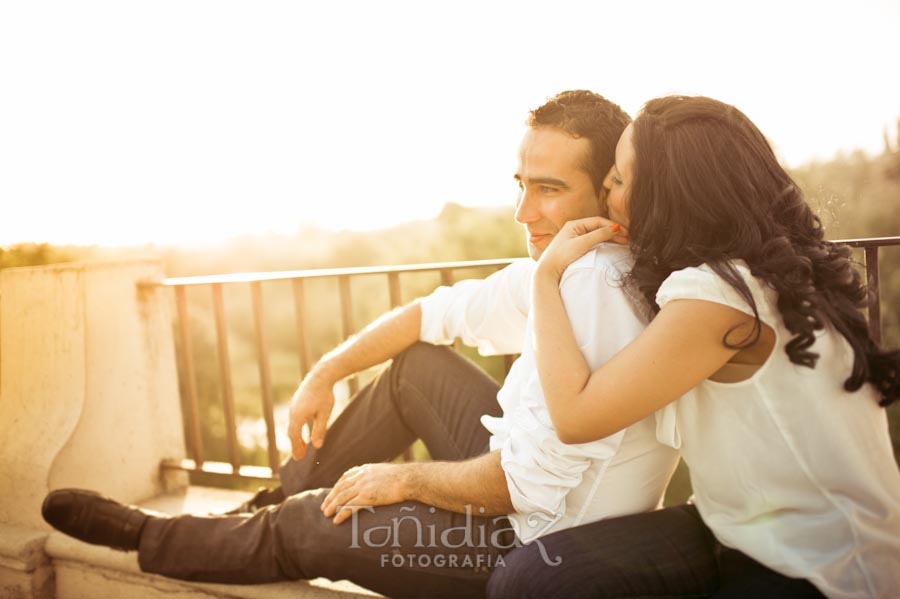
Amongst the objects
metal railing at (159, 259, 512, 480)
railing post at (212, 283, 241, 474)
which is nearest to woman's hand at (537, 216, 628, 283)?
metal railing at (159, 259, 512, 480)

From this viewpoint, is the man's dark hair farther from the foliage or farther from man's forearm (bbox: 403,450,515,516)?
the foliage

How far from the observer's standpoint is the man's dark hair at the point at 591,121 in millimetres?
2062

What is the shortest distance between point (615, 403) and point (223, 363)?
2355 mm

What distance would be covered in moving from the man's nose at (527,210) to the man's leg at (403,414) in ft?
1.56

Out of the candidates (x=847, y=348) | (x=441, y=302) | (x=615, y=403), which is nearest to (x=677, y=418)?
(x=615, y=403)

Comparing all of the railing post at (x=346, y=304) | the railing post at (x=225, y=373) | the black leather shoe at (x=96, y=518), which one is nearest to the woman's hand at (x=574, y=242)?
the railing post at (x=346, y=304)

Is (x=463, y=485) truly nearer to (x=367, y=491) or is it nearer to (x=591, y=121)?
(x=367, y=491)

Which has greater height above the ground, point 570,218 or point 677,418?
point 570,218

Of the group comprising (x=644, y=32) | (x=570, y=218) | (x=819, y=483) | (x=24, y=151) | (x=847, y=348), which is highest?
(x=644, y=32)

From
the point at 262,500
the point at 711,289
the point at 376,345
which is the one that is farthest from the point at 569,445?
the point at 262,500

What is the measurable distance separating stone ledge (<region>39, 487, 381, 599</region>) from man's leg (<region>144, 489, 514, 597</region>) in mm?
157

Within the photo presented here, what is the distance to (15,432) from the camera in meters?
2.96

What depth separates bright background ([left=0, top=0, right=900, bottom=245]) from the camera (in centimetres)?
580

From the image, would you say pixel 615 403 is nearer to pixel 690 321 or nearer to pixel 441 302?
pixel 690 321
